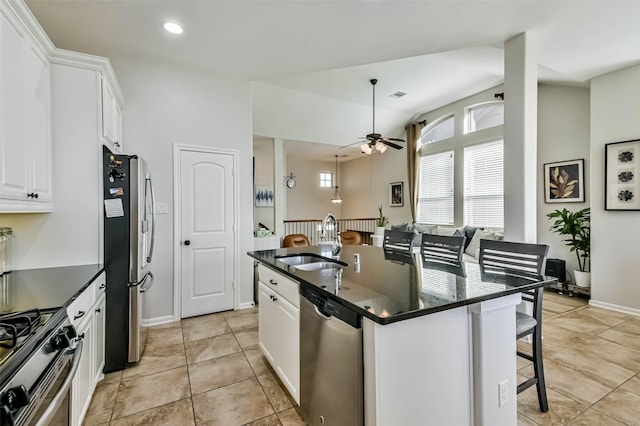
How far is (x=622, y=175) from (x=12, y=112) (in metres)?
5.85

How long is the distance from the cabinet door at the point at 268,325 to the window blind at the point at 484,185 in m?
4.76

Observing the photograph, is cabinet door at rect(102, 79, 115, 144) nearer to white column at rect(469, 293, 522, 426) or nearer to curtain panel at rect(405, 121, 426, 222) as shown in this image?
white column at rect(469, 293, 522, 426)

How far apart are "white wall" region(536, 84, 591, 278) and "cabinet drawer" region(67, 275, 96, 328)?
5.70 meters

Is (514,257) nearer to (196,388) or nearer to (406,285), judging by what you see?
(406,285)

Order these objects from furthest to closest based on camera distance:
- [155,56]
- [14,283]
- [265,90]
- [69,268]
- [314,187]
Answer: [314,187], [265,90], [155,56], [69,268], [14,283]

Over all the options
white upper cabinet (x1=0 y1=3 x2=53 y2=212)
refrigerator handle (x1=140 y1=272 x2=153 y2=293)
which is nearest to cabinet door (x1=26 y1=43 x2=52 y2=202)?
white upper cabinet (x1=0 y1=3 x2=53 y2=212)

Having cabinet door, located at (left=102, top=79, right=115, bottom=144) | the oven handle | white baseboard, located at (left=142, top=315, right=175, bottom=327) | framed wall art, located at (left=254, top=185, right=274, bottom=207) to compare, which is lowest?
white baseboard, located at (left=142, top=315, right=175, bottom=327)

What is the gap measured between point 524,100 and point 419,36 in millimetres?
1246

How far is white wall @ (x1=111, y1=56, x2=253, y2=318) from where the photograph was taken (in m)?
3.42

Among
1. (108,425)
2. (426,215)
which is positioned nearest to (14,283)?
(108,425)

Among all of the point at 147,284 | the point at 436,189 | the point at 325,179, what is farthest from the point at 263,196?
the point at 147,284

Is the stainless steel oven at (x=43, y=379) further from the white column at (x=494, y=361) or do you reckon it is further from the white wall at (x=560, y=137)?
the white wall at (x=560, y=137)

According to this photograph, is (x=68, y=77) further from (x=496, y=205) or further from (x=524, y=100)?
(x=496, y=205)

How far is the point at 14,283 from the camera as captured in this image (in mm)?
1809
